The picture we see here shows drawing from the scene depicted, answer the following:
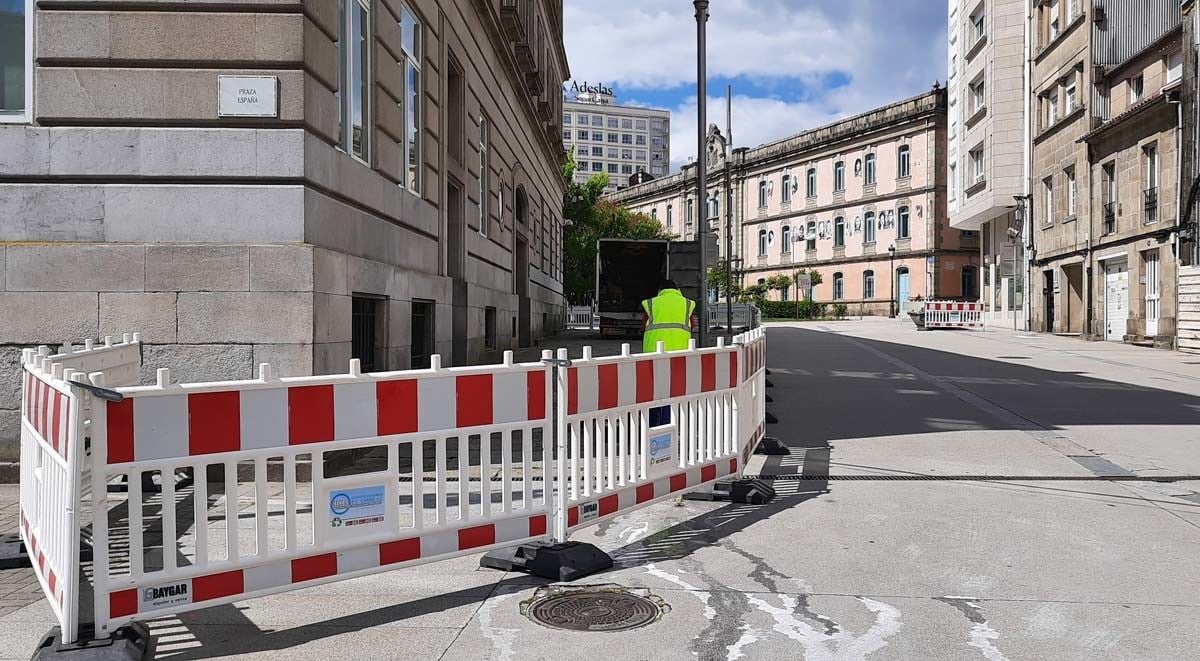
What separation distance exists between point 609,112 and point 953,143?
119 metres

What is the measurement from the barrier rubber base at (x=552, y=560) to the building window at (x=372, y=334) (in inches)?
207

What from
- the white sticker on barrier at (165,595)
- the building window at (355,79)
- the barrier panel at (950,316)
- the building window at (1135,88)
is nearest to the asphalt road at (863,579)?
the white sticker on barrier at (165,595)

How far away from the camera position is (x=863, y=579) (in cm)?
493

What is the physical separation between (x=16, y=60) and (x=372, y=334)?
13.1 ft

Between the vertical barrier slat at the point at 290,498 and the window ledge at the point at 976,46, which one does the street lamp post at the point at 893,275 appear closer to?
the window ledge at the point at 976,46

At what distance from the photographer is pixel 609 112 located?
6437 inches

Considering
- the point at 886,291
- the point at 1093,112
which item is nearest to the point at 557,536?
the point at 1093,112

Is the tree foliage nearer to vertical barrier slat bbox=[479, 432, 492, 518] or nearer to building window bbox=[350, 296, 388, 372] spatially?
building window bbox=[350, 296, 388, 372]

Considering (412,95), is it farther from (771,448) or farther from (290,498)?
(290,498)

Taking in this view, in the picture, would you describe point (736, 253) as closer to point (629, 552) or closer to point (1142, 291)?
point (1142, 291)

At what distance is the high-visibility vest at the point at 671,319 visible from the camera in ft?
31.4

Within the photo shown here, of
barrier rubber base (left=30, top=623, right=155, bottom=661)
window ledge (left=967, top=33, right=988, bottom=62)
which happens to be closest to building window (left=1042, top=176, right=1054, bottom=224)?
window ledge (left=967, top=33, right=988, bottom=62)

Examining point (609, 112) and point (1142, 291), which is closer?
point (1142, 291)

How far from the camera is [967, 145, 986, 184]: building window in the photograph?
43.0 m
